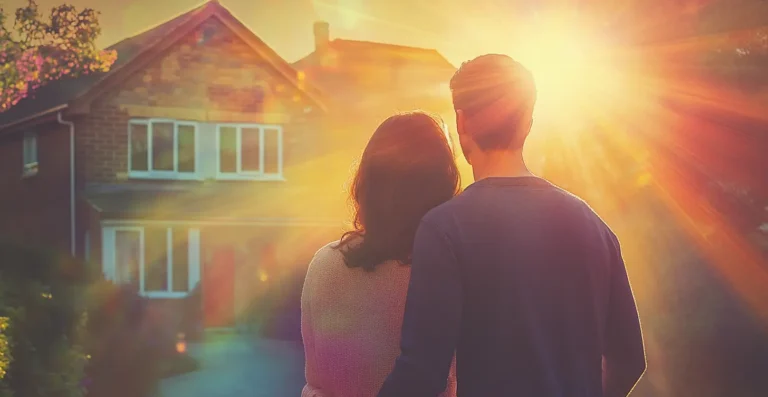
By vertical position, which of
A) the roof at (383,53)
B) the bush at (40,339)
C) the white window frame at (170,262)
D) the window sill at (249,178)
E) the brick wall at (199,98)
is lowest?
the white window frame at (170,262)

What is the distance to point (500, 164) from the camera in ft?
7.52

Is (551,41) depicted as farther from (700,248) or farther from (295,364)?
(295,364)

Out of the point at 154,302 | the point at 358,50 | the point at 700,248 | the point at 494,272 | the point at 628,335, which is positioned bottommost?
the point at 154,302

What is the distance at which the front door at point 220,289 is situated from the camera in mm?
20430

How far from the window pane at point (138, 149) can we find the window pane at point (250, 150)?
255cm

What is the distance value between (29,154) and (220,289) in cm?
746

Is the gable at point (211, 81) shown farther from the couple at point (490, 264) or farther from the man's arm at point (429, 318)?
the man's arm at point (429, 318)

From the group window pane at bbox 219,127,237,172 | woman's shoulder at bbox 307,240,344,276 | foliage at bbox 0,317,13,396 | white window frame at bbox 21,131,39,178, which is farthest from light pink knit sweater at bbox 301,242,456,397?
white window frame at bbox 21,131,39,178

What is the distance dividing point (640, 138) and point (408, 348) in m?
12.4

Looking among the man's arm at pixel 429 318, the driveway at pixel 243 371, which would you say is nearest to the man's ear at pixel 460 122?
the man's arm at pixel 429 318

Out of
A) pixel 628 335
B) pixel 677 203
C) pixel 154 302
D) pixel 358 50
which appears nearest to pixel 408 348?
pixel 628 335

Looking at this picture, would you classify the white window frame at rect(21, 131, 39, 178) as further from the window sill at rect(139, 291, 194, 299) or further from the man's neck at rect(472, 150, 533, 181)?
the man's neck at rect(472, 150, 533, 181)

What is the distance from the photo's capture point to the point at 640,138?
44.9ft

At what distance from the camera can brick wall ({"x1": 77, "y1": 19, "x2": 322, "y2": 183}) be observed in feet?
Result: 68.6
